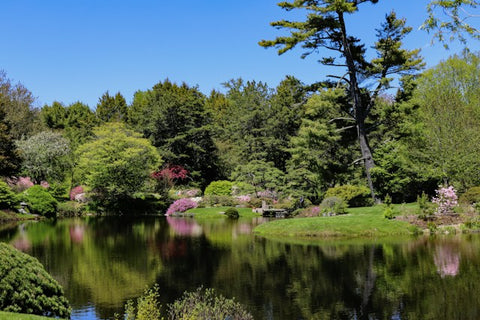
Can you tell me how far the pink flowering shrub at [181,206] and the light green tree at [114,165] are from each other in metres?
3.53

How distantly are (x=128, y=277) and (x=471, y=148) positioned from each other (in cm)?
2425

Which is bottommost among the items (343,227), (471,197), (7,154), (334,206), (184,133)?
(343,227)

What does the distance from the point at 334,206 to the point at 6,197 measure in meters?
25.7

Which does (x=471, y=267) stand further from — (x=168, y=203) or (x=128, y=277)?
(x=168, y=203)

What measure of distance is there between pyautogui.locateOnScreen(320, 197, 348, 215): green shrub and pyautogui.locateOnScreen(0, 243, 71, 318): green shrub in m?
19.6

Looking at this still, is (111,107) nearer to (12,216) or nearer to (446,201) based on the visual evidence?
(12,216)

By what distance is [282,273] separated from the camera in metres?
14.0

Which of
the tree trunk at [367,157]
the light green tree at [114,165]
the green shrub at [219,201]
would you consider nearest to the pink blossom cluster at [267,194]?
the green shrub at [219,201]

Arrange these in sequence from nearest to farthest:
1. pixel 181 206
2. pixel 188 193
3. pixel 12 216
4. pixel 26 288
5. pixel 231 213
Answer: pixel 26 288 < pixel 12 216 < pixel 231 213 < pixel 181 206 < pixel 188 193

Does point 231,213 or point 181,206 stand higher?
point 181,206

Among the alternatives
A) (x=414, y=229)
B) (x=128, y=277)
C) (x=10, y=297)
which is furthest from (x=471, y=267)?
(x=10, y=297)

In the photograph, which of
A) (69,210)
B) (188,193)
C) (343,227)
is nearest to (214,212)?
(188,193)

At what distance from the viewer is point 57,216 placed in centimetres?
3969

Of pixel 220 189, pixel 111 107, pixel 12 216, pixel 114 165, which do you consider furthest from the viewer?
pixel 111 107
